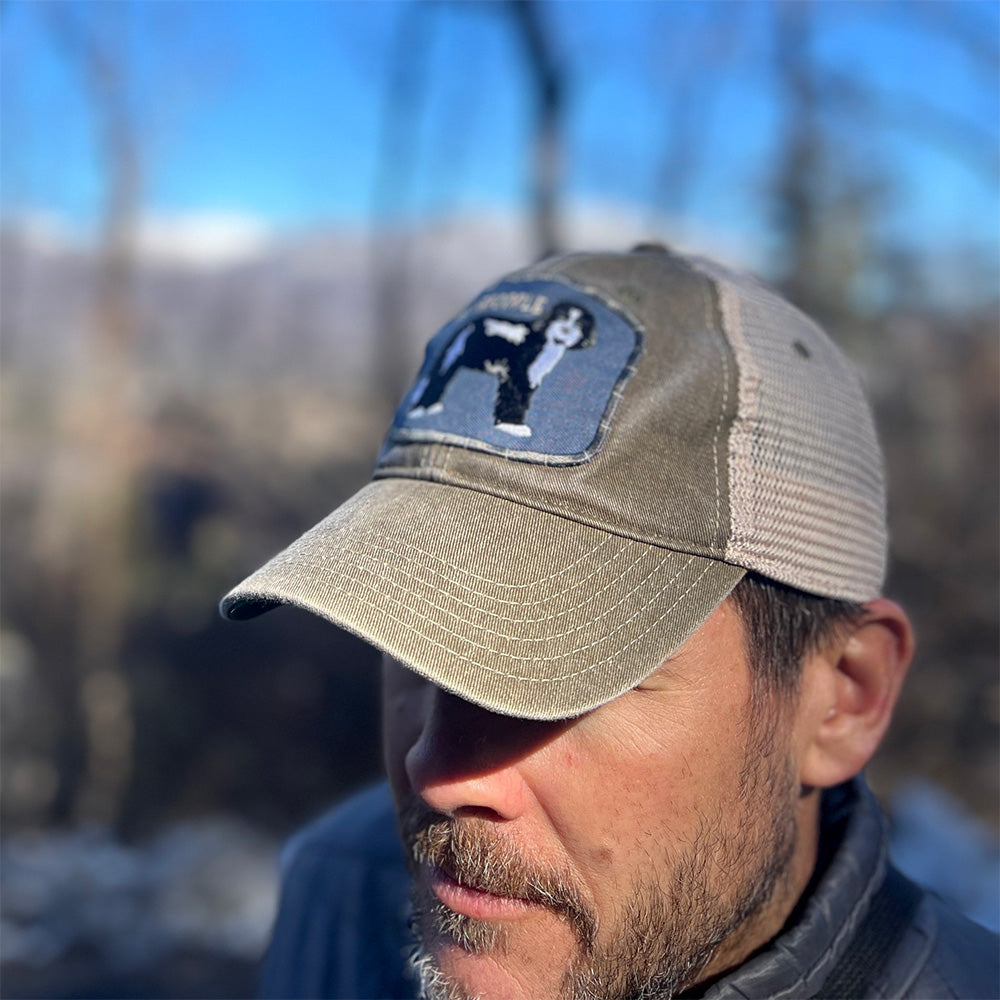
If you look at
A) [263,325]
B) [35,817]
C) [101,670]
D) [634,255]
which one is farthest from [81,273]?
[634,255]

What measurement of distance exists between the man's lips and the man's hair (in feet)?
1.29

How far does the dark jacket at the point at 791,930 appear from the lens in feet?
4.01

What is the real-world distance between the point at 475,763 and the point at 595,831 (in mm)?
159

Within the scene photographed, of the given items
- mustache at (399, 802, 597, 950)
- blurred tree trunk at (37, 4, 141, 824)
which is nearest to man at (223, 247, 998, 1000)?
mustache at (399, 802, 597, 950)

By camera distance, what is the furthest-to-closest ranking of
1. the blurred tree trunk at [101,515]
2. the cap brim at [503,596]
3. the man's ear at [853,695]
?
the blurred tree trunk at [101,515]
the man's ear at [853,695]
the cap brim at [503,596]

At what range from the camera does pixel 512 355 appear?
1.27 meters

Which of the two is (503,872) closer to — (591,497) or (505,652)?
(505,652)

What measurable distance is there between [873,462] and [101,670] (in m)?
6.02

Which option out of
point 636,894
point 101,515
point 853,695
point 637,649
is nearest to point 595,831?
point 636,894

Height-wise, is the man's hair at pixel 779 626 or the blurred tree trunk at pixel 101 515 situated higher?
the man's hair at pixel 779 626

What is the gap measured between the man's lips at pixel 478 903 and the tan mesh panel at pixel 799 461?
1.57ft

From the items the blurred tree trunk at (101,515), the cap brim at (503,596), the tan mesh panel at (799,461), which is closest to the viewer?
the cap brim at (503,596)

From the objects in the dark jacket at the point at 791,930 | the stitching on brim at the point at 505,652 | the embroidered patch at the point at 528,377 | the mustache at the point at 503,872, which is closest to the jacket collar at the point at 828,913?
the dark jacket at the point at 791,930

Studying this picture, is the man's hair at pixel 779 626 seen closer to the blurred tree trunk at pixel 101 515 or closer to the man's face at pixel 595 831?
the man's face at pixel 595 831
